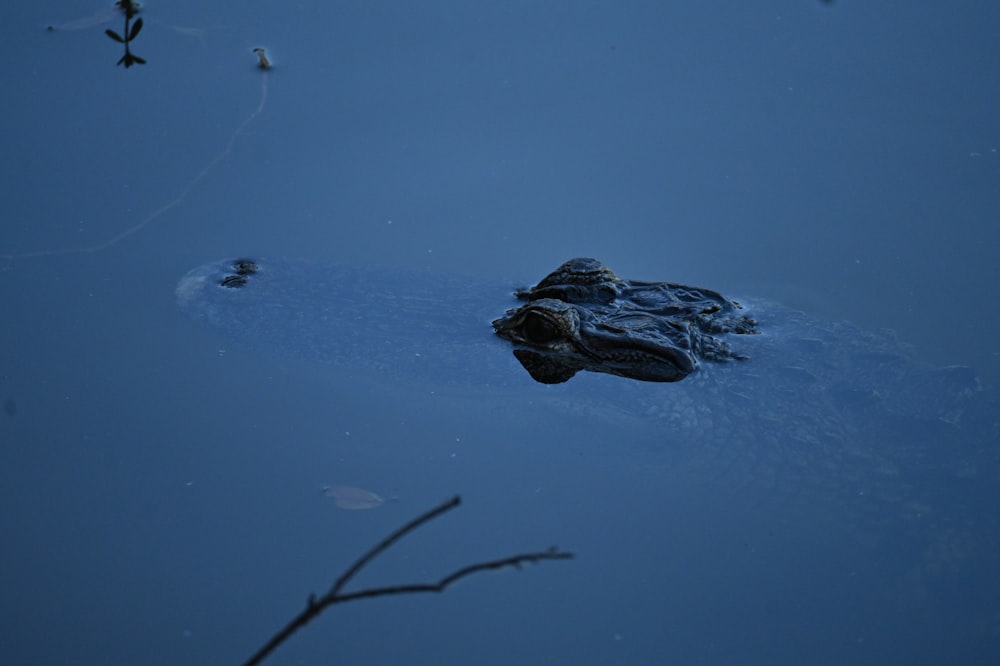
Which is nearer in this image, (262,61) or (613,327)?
(613,327)

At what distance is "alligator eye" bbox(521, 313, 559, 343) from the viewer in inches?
163

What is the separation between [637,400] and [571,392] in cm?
26

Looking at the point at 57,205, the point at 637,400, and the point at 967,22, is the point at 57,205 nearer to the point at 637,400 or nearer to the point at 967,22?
the point at 637,400

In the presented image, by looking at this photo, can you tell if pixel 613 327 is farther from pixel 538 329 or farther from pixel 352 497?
pixel 352 497

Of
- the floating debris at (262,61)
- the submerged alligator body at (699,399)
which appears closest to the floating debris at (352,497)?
the submerged alligator body at (699,399)

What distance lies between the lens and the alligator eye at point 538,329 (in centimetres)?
414

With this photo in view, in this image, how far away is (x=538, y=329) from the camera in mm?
4184

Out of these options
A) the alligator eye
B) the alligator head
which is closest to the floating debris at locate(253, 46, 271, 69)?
the alligator head

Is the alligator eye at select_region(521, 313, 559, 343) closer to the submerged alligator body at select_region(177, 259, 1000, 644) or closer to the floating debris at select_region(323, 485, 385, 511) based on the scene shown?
the submerged alligator body at select_region(177, 259, 1000, 644)

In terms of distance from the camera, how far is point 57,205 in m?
5.32

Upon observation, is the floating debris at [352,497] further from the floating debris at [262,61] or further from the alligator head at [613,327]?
the floating debris at [262,61]

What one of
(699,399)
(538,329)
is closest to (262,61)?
(538,329)

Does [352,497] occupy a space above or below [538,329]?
below

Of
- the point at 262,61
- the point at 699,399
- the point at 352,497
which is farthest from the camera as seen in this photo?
the point at 262,61
